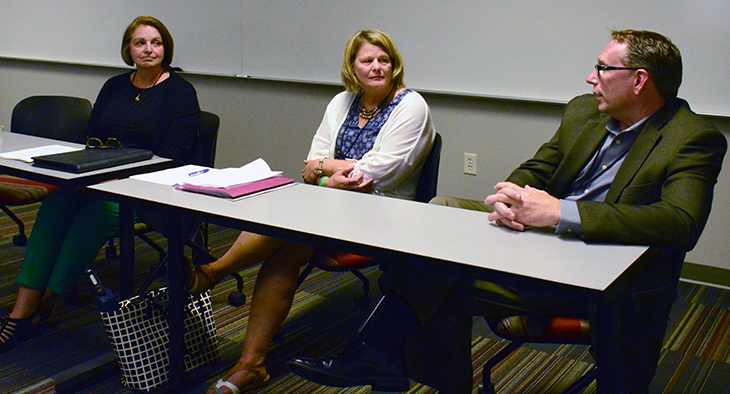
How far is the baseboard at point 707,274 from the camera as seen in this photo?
129 inches

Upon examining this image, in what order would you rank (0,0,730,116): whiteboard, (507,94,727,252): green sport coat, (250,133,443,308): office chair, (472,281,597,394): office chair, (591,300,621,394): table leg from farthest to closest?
(0,0,730,116): whiteboard, (250,133,443,308): office chair, (472,281,597,394): office chair, (507,94,727,252): green sport coat, (591,300,621,394): table leg

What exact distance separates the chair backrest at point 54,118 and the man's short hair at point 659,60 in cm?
257

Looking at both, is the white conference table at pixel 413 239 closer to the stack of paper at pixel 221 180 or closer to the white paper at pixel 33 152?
the stack of paper at pixel 221 180

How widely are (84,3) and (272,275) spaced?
373 centimetres

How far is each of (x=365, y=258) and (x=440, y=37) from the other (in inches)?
Result: 67.9

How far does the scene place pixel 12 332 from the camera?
→ 251cm

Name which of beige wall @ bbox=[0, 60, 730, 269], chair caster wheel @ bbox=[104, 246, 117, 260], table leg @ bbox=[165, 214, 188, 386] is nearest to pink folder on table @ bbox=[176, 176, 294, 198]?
table leg @ bbox=[165, 214, 188, 386]

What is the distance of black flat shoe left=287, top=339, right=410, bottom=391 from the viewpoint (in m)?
1.91

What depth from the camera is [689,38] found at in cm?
307

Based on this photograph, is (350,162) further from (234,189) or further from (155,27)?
(155,27)

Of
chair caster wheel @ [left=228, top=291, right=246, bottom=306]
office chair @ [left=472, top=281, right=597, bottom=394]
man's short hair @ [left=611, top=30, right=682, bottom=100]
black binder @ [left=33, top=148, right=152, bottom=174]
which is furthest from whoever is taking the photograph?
chair caster wheel @ [left=228, top=291, right=246, bottom=306]

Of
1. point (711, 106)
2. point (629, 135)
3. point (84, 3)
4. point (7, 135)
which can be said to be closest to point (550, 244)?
point (629, 135)

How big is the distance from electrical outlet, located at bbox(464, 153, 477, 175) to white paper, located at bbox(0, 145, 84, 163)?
2040mm

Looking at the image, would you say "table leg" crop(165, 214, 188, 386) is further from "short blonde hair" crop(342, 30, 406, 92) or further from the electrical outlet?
the electrical outlet
